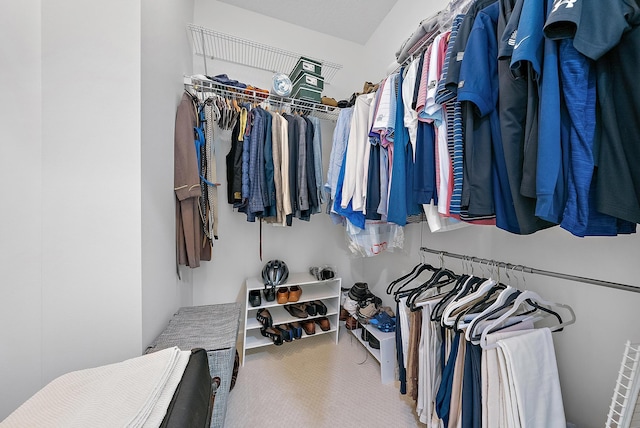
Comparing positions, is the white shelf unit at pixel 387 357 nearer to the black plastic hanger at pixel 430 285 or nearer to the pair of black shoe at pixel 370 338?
the pair of black shoe at pixel 370 338

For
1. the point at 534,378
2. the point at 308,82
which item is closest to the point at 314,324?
the point at 534,378

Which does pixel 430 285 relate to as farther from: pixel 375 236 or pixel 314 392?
pixel 314 392

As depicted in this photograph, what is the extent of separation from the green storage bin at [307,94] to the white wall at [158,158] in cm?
80

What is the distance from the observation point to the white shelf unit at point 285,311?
1.75 metres

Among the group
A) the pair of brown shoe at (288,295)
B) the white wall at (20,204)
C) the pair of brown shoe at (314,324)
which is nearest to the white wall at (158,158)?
the white wall at (20,204)

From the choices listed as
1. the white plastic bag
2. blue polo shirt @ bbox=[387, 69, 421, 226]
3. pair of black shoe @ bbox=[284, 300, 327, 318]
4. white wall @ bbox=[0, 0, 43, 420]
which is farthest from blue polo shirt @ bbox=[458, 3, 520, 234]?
pair of black shoe @ bbox=[284, 300, 327, 318]

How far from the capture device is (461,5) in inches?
39.4

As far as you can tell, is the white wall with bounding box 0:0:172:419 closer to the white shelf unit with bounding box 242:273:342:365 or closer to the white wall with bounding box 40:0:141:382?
the white wall with bounding box 40:0:141:382

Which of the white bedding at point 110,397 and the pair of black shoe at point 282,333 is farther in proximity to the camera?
the pair of black shoe at point 282,333

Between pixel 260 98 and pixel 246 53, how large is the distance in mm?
556

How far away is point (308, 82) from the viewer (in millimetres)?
1727

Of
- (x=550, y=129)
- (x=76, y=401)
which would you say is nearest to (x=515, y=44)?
(x=550, y=129)

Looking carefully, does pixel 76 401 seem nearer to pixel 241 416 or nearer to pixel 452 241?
pixel 241 416

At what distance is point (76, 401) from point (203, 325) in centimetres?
71
